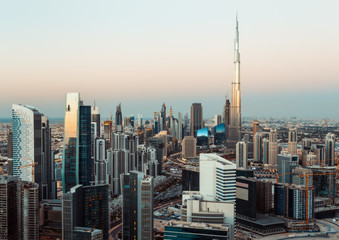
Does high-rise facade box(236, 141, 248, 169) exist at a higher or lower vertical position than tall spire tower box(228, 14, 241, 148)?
lower

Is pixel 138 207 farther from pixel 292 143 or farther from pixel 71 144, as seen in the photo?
pixel 292 143

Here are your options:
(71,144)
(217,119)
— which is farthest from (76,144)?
(217,119)

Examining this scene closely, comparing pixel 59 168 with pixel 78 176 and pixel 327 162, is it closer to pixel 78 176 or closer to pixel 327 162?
pixel 78 176

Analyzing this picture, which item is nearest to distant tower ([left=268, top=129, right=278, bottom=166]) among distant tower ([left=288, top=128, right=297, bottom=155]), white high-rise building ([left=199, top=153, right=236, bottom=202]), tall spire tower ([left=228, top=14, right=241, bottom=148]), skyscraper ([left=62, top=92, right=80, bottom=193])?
distant tower ([left=288, top=128, right=297, bottom=155])

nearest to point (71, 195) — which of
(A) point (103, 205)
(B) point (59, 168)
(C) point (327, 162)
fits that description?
(A) point (103, 205)

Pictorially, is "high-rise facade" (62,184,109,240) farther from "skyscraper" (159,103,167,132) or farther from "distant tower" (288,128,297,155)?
"skyscraper" (159,103,167,132)

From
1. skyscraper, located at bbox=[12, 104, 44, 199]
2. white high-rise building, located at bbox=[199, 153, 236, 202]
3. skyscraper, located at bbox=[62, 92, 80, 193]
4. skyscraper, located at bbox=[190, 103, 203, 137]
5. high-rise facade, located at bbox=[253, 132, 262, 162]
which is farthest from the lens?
skyscraper, located at bbox=[190, 103, 203, 137]
